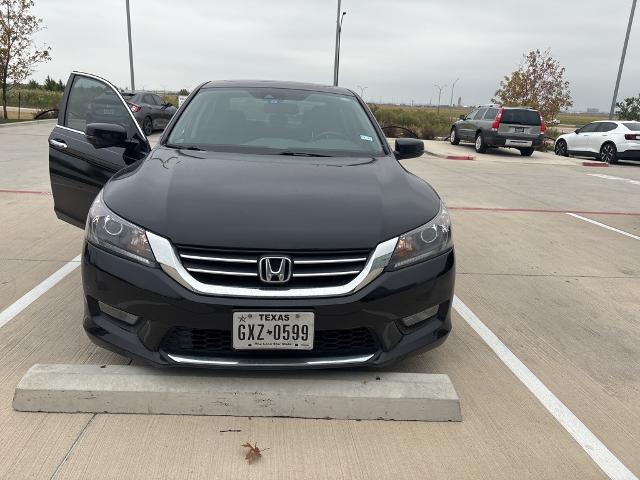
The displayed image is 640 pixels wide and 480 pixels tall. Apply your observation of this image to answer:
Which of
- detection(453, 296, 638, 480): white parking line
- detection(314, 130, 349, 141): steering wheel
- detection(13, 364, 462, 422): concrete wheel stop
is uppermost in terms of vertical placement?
detection(314, 130, 349, 141): steering wheel

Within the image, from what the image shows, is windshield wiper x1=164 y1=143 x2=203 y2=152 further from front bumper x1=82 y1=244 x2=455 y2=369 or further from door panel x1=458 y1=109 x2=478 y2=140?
door panel x1=458 y1=109 x2=478 y2=140

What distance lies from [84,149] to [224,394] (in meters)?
2.29

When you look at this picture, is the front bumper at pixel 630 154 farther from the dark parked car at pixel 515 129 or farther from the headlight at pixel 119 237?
the headlight at pixel 119 237

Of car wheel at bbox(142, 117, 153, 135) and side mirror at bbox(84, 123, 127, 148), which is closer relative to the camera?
side mirror at bbox(84, 123, 127, 148)

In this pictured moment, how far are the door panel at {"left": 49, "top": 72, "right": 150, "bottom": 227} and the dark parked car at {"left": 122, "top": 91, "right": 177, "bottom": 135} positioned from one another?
13.0 m

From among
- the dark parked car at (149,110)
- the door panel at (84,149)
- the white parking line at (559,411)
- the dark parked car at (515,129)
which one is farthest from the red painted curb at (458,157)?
the door panel at (84,149)

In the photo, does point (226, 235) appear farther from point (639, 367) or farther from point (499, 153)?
point (499, 153)

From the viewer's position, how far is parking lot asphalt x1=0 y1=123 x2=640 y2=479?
2283 mm

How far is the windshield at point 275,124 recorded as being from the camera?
3535 millimetres

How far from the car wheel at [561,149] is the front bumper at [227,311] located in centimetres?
1975

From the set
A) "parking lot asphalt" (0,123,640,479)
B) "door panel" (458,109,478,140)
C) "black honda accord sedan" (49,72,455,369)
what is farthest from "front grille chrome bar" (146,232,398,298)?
"door panel" (458,109,478,140)

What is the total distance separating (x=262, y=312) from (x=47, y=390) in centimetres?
113

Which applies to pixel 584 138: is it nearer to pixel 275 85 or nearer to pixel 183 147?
pixel 275 85

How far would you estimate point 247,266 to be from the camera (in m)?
2.39
